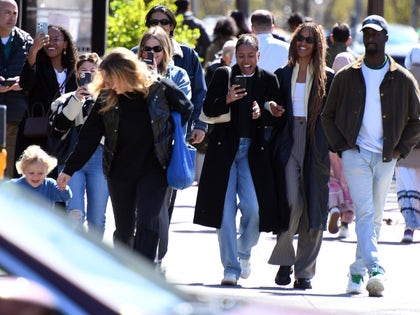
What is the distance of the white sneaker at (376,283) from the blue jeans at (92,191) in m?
2.02

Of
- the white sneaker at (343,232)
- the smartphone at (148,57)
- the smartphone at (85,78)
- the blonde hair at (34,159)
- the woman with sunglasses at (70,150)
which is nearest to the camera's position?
the blonde hair at (34,159)

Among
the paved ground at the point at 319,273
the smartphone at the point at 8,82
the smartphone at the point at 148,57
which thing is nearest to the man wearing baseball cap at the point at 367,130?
the paved ground at the point at 319,273

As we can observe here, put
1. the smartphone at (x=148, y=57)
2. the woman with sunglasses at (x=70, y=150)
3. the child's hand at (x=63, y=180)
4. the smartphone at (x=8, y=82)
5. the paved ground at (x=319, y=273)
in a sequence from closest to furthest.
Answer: the child's hand at (x=63, y=180), the paved ground at (x=319, y=273), the smartphone at (x=148, y=57), the woman with sunglasses at (x=70, y=150), the smartphone at (x=8, y=82)

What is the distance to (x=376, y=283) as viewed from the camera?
9.65 m

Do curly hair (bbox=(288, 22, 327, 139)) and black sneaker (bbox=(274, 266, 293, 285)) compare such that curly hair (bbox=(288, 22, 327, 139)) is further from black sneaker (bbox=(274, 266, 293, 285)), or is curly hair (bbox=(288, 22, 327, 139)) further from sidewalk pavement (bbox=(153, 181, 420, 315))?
sidewalk pavement (bbox=(153, 181, 420, 315))

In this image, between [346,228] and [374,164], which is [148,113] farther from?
[346,228]

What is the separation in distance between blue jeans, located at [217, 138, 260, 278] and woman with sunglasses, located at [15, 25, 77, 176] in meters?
1.77

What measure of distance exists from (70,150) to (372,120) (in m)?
2.27

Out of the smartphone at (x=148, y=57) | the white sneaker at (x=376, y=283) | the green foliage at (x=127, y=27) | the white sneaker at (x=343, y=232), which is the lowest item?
the white sneaker at (x=343, y=232)

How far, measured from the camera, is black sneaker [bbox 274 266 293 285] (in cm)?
1012

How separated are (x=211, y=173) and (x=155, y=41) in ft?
3.31

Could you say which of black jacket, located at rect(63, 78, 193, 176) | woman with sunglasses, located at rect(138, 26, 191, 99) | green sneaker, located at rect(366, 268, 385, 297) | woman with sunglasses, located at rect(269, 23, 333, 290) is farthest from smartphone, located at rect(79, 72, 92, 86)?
green sneaker, located at rect(366, 268, 385, 297)

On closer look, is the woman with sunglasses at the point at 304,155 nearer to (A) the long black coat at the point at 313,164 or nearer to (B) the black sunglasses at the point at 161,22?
(A) the long black coat at the point at 313,164

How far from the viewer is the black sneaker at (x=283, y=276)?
10.1 m
